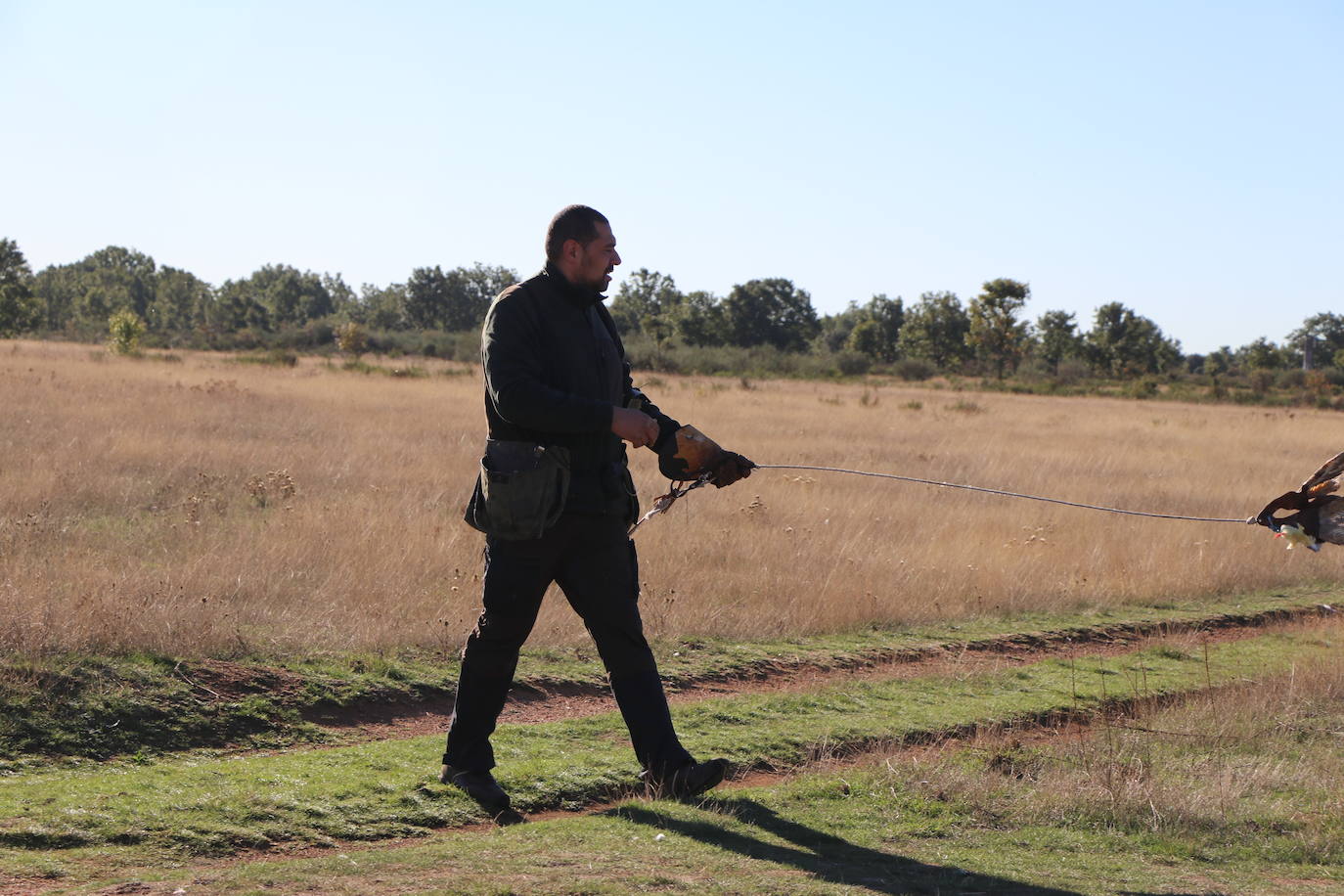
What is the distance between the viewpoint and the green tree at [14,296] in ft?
196

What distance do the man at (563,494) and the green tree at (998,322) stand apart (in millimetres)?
78018

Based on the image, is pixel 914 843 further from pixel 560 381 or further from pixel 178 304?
pixel 178 304

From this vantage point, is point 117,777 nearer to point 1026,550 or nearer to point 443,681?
point 443,681

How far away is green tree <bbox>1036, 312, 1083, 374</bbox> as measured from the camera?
86.9 m

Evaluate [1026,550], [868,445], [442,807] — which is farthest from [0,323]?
[442,807]

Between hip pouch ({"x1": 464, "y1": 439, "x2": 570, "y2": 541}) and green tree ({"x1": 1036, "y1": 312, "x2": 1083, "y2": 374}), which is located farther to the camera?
green tree ({"x1": 1036, "y1": 312, "x2": 1083, "y2": 374})

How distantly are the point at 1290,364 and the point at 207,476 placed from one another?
93805mm

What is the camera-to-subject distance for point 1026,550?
38.7 feet

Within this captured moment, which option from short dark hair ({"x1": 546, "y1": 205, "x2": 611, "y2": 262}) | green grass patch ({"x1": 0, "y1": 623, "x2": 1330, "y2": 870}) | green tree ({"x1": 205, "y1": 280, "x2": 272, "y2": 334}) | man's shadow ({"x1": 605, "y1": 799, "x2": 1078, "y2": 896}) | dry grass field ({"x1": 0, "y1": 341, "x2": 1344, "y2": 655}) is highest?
green tree ({"x1": 205, "y1": 280, "x2": 272, "y2": 334})

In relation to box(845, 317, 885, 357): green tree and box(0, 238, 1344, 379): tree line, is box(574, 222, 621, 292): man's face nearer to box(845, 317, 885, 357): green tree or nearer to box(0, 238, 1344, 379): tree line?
box(0, 238, 1344, 379): tree line

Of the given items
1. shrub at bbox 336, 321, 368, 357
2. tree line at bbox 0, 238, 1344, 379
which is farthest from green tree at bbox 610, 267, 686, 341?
shrub at bbox 336, 321, 368, 357

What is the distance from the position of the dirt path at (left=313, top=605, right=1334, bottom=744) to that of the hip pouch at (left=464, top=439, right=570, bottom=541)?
1941mm

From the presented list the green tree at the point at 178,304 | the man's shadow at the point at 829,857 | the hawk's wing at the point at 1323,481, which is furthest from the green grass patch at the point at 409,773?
the green tree at the point at 178,304

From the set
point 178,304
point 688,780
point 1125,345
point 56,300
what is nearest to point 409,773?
point 688,780
